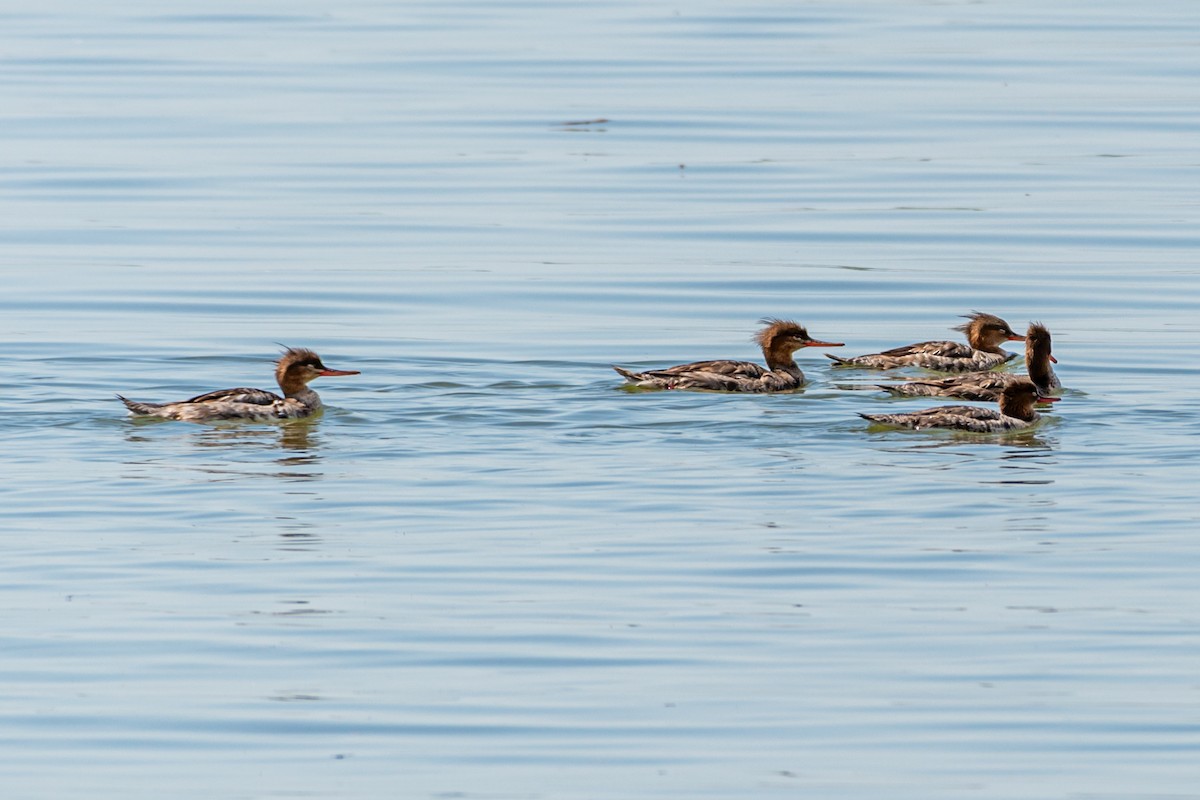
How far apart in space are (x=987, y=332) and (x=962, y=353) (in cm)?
33

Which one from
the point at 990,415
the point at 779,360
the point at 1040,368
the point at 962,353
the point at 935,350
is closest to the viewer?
the point at 990,415

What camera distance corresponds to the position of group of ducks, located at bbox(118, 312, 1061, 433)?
1462 centimetres

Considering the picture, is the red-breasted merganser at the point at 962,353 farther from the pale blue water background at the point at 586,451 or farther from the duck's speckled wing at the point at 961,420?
the duck's speckled wing at the point at 961,420

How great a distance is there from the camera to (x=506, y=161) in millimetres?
25297

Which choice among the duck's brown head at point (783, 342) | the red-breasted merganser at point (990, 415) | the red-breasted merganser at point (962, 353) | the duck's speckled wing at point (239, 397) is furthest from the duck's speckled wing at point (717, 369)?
the duck's speckled wing at point (239, 397)

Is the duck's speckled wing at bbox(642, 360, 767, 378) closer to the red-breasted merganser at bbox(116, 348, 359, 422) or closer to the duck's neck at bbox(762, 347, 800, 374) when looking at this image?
the duck's neck at bbox(762, 347, 800, 374)

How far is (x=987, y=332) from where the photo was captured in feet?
59.2

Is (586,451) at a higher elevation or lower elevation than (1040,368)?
lower

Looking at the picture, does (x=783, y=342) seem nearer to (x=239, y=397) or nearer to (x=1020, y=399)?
(x=1020, y=399)

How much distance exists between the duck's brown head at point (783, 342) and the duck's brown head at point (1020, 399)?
6.62 feet

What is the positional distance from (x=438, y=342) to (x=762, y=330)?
7.74 ft

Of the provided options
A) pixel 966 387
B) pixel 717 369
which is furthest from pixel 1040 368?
pixel 717 369

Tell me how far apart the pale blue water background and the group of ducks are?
30 cm

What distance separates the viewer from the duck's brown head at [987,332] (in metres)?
18.0
